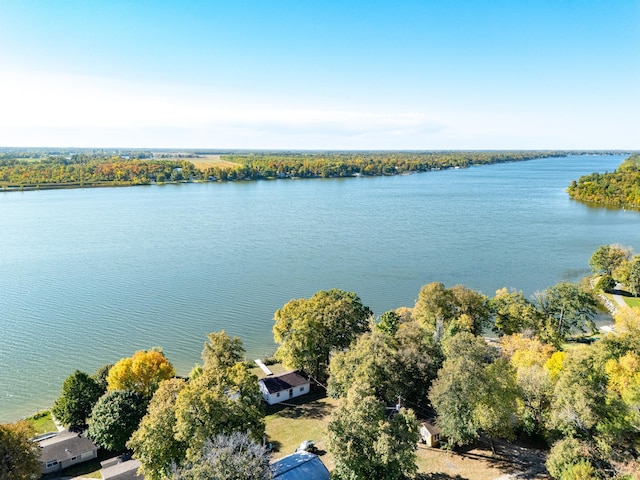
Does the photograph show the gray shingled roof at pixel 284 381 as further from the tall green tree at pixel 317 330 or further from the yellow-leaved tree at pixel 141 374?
the yellow-leaved tree at pixel 141 374

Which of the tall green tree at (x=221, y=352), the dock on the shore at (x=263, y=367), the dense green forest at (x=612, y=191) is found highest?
the dense green forest at (x=612, y=191)


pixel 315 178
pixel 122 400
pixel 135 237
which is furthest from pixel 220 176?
pixel 122 400

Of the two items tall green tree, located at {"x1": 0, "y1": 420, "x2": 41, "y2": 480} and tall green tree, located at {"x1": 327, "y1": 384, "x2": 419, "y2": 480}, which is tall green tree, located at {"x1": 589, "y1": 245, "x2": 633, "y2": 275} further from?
tall green tree, located at {"x1": 0, "y1": 420, "x2": 41, "y2": 480}

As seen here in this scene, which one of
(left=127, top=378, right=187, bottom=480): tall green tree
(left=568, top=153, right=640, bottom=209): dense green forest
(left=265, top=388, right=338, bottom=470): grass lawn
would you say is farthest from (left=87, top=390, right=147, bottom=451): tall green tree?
(left=568, top=153, right=640, bottom=209): dense green forest

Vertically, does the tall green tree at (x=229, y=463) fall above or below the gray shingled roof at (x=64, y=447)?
above

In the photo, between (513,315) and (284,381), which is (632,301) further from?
(284,381)

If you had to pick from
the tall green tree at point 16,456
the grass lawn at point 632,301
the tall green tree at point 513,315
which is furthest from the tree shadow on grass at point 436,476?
the grass lawn at point 632,301

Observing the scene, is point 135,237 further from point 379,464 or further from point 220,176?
point 220,176

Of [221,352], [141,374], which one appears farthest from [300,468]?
[141,374]
